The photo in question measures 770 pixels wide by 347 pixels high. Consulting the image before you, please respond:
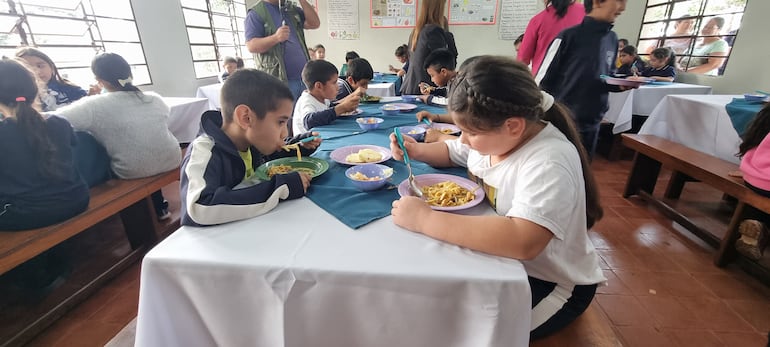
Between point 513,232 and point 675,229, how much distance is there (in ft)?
7.85

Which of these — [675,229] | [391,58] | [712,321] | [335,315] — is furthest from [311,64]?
[391,58]

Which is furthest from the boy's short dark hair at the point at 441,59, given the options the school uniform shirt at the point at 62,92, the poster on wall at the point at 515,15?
the poster on wall at the point at 515,15

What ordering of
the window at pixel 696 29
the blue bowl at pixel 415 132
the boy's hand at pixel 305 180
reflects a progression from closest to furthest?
the boy's hand at pixel 305 180
the blue bowl at pixel 415 132
the window at pixel 696 29

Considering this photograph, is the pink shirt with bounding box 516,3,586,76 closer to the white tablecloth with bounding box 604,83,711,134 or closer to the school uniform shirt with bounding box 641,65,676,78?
the white tablecloth with bounding box 604,83,711,134

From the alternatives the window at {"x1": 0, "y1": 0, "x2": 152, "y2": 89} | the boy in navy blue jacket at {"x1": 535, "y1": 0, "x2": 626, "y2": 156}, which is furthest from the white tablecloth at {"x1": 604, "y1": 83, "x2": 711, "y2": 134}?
the window at {"x1": 0, "y1": 0, "x2": 152, "y2": 89}

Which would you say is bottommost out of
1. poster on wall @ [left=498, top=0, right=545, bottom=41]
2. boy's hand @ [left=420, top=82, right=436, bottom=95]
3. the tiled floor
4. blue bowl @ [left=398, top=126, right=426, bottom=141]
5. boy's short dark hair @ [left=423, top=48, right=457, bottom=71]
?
the tiled floor

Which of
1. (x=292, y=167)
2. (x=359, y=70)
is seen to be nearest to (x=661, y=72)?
(x=359, y=70)

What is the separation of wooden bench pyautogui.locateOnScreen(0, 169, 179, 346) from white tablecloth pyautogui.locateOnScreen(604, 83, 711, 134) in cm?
427

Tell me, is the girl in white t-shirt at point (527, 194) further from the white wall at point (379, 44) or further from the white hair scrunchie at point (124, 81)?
the white wall at point (379, 44)

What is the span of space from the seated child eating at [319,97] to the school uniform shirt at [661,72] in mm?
4508

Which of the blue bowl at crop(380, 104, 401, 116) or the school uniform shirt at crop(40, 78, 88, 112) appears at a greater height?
the school uniform shirt at crop(40, 78, 88, 112)

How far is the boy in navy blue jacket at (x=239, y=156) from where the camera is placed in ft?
2.54

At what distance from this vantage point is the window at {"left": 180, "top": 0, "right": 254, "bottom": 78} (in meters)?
5.27

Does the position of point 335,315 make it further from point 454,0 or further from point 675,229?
point 454,0
